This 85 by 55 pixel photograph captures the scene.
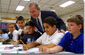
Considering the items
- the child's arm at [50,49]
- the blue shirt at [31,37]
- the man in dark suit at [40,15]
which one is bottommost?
the child's arm at [50,49]

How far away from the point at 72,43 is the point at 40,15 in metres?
0.65

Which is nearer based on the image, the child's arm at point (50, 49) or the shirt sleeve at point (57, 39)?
the child's arm at point (50, 49)

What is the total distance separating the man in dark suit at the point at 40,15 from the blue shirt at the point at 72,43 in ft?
1.01

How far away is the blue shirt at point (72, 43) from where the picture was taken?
84 centimetres

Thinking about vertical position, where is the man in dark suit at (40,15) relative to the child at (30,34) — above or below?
above

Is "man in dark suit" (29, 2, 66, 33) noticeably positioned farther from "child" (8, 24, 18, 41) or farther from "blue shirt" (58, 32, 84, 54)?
"child" (8, 24, 18, 41)

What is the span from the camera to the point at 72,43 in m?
0.88

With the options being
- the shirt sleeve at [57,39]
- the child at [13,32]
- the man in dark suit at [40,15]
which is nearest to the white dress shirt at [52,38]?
the shirt sleeve at [57,39]

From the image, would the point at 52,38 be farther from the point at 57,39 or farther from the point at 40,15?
the point at 40,15

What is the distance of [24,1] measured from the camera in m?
5.11

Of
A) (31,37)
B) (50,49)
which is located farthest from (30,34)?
(50,49)

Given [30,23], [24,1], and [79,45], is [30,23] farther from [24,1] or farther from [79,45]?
[24,1]

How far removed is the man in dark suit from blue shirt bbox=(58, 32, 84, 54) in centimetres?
31

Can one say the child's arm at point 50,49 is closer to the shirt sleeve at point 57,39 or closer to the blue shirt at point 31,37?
the shirt sleeve at point 57,39
